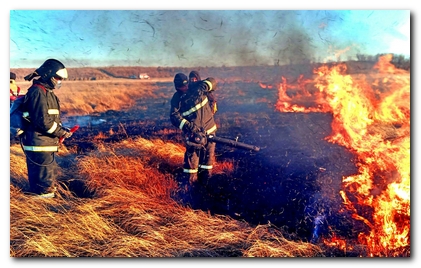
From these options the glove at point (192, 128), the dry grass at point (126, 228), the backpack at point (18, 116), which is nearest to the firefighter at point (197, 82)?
the glove at point (192, 128)

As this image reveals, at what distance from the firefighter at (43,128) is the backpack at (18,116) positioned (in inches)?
1.8

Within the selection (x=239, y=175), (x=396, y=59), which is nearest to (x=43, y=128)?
(x=239, y=175)

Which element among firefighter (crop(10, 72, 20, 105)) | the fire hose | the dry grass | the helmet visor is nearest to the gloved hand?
the fire hose

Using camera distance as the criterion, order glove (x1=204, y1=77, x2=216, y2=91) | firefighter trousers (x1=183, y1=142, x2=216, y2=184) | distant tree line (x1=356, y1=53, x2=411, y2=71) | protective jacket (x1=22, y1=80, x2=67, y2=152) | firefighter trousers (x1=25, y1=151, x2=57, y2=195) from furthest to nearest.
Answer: firefighter trousers (x1=183, y1=142, x2=216, y2=184)
glove (x1=204, y1=77, x2=216, y2=91)
distant tree line (x1=356, y1=53, x2=411, y2=71)
firefighter trousers (x1=25, y1=151, x2=57, y2=195)
protective jacket (x1=22, y1=80, x2=67, y2=152)

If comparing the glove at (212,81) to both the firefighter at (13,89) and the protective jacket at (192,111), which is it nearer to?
the protective jacket at (192,111)

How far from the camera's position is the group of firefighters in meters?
4.58

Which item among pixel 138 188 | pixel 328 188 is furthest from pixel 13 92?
pixel 328 188

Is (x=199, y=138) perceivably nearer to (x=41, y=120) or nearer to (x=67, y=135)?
(x=67, y=135)

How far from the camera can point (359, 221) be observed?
15.7ft

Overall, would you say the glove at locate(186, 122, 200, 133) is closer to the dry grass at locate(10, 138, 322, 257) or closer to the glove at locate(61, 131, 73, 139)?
the dry grass at locate(10, 138, 322, 257)

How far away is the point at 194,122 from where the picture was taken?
5.00 metres

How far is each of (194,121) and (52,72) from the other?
2.00m

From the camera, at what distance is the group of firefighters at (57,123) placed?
458 cm

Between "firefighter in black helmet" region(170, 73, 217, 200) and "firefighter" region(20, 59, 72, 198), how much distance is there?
1.54 m
